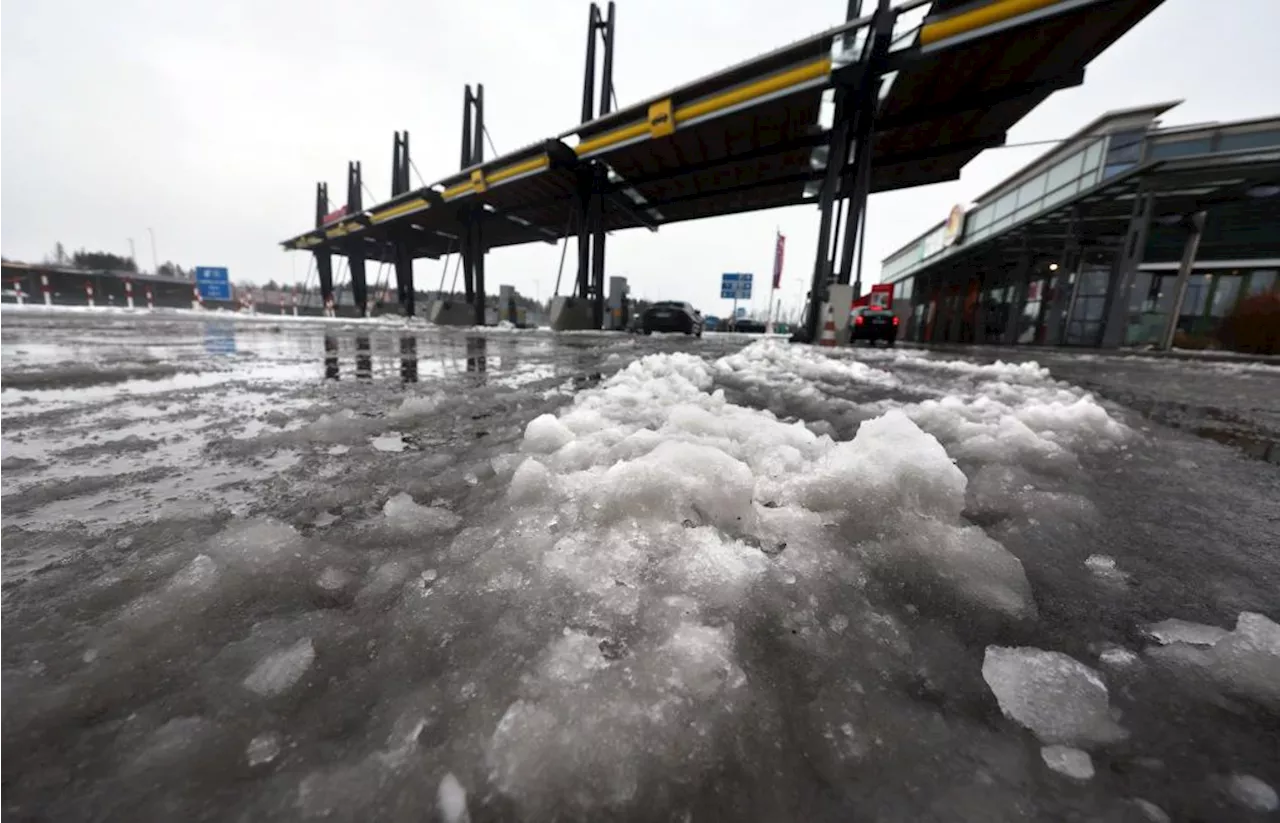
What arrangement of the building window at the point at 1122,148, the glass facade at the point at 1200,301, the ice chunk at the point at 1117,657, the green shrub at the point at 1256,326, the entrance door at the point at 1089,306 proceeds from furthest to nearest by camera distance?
the entrance door at the point at 1089,306
the glass facade at the point at 1200,301
the building window at the point at 1122,148
the green shrub at the point at 1256,326
the ice chunk at the point at 1117,657

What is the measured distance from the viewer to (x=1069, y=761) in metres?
0.59

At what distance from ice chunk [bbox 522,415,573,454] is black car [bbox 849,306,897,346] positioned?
33.8ft

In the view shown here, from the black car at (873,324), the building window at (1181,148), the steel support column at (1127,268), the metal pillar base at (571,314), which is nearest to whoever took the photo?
the steel support column at (1127,268)

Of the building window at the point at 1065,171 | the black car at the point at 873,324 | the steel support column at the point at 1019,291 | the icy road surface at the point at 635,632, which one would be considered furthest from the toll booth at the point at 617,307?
the icy road surface at the point at 635,632

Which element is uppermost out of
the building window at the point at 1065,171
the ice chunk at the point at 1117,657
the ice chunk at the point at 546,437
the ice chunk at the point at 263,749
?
the building window at the point at 1065,171

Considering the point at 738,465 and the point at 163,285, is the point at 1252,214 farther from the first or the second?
the point at 163,285

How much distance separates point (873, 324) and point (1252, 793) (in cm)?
1172

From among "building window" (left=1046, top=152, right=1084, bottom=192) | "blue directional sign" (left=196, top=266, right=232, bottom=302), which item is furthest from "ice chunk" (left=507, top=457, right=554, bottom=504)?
"blue directional sign" (left=196, top=266, right=232, bottom=302)

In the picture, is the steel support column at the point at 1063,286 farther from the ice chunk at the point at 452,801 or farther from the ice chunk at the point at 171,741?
the ice chunk at the point at 171,741

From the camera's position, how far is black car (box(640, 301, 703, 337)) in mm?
14719

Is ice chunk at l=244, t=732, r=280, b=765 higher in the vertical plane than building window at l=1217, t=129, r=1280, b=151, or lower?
lower

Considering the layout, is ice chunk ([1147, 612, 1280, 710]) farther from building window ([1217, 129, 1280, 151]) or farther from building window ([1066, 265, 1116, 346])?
building window ([1217, 129, 1280, 151])

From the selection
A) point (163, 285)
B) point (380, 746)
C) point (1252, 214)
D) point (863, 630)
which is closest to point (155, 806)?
point (380, 746)

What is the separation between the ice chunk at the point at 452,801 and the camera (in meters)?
0.50
